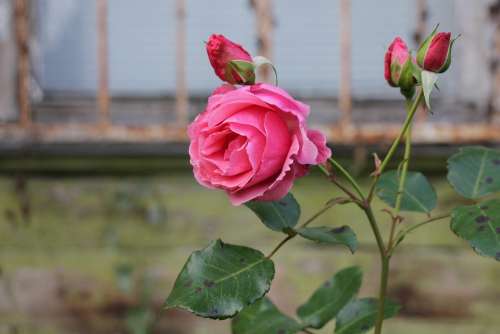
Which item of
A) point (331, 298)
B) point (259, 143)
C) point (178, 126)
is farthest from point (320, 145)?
point (178, 126)

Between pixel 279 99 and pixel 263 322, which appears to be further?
pixel 263 322

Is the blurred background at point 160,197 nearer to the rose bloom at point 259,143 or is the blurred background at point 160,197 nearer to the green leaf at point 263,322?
the green leaf at point 263,322

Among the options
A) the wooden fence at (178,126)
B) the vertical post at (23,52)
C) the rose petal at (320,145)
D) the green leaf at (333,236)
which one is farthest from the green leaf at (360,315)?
the vertical post at (23,52)

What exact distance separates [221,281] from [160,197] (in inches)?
52.9

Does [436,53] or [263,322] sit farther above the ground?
[436,53]

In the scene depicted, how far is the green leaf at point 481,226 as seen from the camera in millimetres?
618

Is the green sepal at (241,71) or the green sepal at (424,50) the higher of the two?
the green sepal at (424,50)

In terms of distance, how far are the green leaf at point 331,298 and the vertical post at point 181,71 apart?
1.06 metres

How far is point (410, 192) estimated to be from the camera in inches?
32.9

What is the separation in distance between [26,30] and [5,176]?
15.8 inches

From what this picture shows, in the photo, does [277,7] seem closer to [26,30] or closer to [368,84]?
[368,84]

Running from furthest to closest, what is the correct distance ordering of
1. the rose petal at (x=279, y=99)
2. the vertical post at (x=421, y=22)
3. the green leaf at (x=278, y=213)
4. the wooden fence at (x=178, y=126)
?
1. the vertical post at (x=421, y=22)
2. the wooden fence at (x=178, y=126)
3. the green leaf at (x=278, y=213)
4. the rose petal at (x=279, y=99)

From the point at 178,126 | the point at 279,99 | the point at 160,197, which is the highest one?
the point at 279,99

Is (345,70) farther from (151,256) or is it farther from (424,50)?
(424,50)
